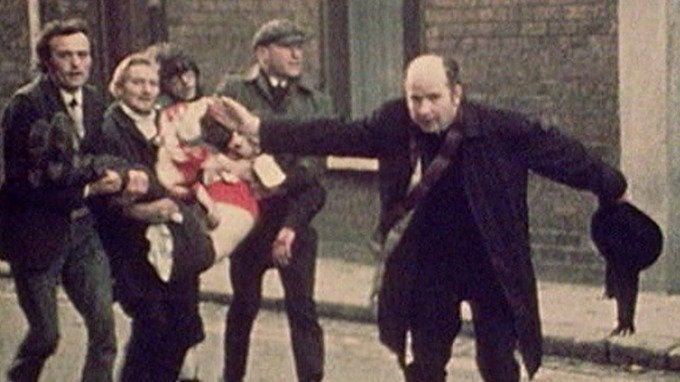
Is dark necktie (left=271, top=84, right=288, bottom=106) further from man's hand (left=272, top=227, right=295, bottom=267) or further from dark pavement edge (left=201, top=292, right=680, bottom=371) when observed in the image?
dark pavement edge (left=201, top=292, right=680, bottom=371)

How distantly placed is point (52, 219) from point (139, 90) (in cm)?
70

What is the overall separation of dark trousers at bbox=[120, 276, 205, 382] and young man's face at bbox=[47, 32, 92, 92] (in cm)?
106

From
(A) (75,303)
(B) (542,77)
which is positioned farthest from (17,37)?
(A) (75,303)

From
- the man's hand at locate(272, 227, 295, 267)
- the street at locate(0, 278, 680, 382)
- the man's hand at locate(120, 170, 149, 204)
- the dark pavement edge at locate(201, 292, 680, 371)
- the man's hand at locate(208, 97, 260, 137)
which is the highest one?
the man's hand at locate(208, 97, 260, 137)

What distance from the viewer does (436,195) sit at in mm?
7562

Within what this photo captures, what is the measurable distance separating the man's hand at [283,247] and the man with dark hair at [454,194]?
3.47ft

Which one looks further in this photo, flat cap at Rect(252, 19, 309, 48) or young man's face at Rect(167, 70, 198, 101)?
flat cap at Rect(252, 19, 309, 48)

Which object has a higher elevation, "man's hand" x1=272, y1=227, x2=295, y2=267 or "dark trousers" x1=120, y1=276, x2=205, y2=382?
"man's hand" x1=272, y1=227, x2=295, y2=267

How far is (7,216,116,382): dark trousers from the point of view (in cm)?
846

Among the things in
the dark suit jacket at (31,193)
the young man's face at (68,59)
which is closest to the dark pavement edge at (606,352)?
the dark suit jacket at (31,193)

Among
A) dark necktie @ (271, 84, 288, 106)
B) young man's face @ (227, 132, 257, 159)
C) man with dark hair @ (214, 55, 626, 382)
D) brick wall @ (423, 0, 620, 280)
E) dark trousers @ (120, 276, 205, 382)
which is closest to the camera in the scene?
man with dark hair @ (214, 55, 626, 382)

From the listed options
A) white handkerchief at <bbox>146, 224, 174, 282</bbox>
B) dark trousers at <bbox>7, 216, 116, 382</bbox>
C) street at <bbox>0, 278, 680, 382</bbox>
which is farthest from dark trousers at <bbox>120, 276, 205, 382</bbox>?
street at <bbox>0, 278, 680, 382</bbox>

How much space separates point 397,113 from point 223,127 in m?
0.78

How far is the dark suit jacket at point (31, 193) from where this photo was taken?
8.32 m
